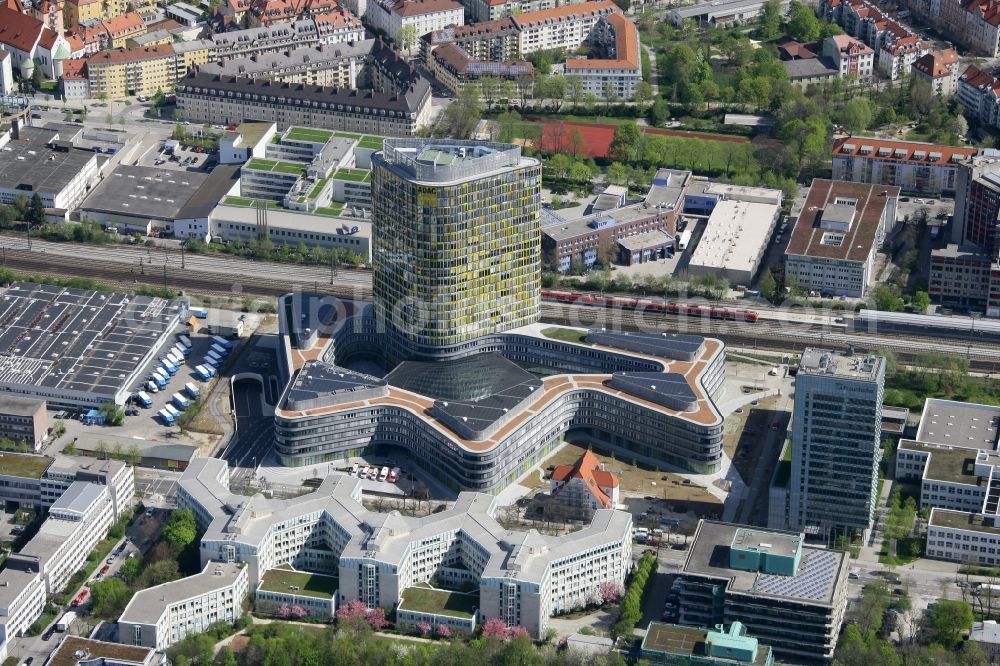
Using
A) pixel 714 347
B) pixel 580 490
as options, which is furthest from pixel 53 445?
pixel 714 347

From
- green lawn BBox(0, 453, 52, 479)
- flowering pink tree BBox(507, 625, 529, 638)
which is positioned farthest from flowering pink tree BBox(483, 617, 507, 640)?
green lawn BBox(0, 453, 52, 479)

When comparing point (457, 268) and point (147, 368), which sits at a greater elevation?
point (457, 268)

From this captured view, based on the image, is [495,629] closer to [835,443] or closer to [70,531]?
[835,443]

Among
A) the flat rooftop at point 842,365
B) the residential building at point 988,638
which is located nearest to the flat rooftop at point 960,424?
the flat rooftop at point 842,365

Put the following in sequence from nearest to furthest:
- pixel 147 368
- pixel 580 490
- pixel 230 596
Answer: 1. pixel 230 596
2. pixel 580 490
3. pixel 147 368

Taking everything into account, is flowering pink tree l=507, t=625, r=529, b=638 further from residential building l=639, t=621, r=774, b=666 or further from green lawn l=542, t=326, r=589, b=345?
green lawn l=542, t=326, r=589, b=345

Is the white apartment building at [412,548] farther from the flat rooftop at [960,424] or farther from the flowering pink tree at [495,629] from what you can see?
the flat rooftop at [960,424]

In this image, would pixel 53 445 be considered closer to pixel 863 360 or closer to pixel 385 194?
pixel 385 194
